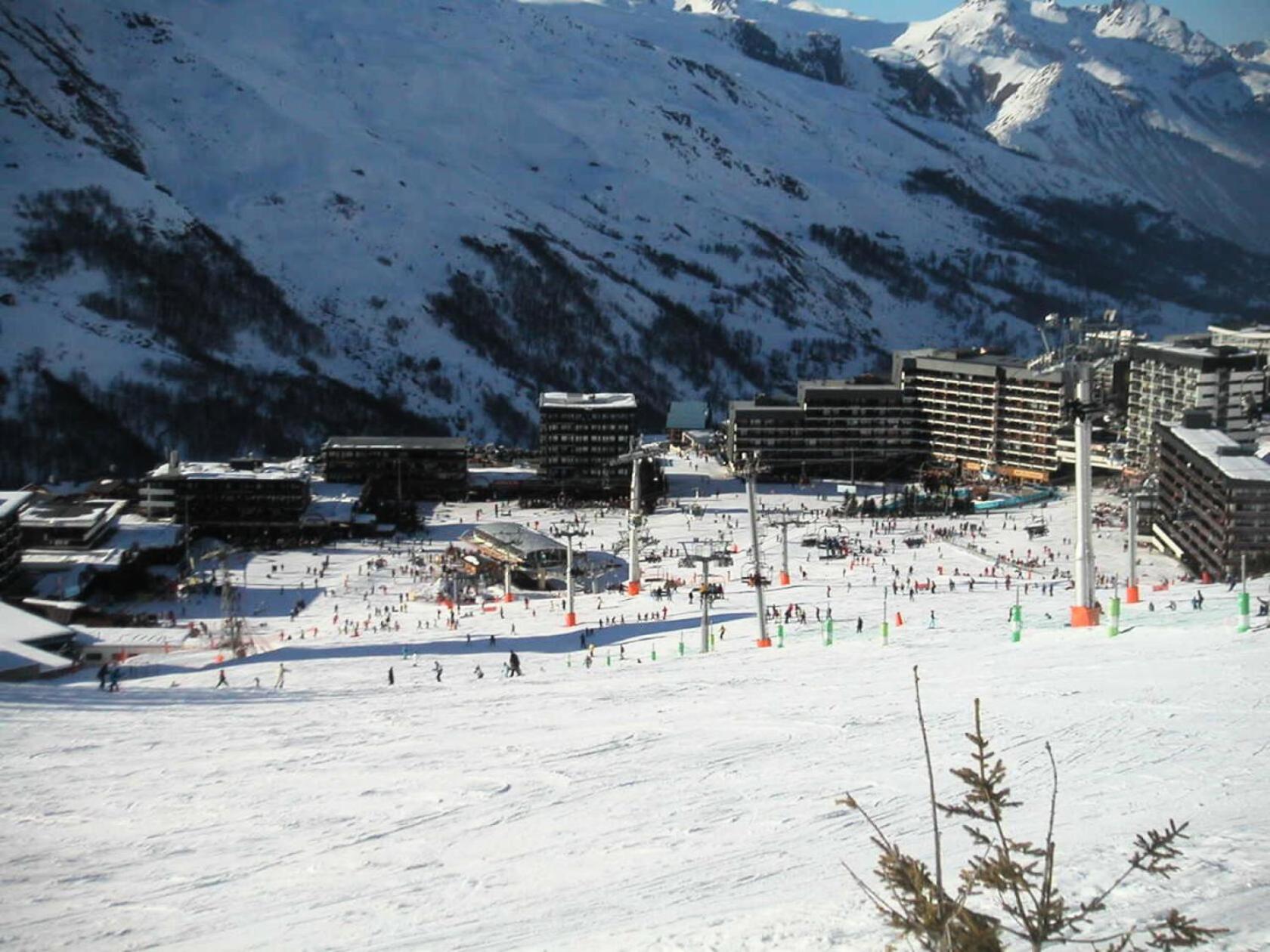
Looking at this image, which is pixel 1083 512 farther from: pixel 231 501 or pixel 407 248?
pixel 407 248

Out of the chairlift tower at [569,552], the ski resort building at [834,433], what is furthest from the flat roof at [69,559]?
the ski resort building at [834,433]

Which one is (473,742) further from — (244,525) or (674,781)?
(244,525)

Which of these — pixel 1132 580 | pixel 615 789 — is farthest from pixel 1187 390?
pixel 615 789

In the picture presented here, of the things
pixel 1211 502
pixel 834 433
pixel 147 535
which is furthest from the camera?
pixel 834 433

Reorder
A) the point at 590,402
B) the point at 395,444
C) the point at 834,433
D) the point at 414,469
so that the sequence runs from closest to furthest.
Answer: the point at 414,469
the point at 395,444
the point at 590,402
the point at 834,433

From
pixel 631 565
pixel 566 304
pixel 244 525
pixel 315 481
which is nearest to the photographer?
pixel 631 565

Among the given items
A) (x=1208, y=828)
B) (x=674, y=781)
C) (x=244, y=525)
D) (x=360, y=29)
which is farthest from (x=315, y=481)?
(x=360, y=29)
